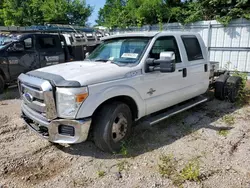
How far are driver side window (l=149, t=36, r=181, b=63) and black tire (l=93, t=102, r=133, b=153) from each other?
1160 millimetres

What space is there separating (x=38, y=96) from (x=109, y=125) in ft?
3.66

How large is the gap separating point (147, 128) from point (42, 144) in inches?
78.3

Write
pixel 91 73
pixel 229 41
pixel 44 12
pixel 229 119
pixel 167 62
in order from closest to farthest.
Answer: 1. pixel 91 73
2. pixel 167 62
3. pixel 229 119
4. pixel 229 41
5. pixel 44 12

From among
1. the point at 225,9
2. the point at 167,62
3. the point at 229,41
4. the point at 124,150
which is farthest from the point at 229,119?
the point at 225,9

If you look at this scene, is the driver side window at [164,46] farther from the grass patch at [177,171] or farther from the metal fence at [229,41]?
the metal fence at [229,41]

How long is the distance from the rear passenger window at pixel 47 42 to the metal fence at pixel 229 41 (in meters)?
5.95

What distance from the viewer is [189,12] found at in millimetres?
10523

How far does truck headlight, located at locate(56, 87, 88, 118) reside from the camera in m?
3.14

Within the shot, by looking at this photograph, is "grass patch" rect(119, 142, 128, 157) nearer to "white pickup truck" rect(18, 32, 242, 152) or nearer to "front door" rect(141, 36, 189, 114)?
"white pickup truck" rect(18, 32, 242, 152)

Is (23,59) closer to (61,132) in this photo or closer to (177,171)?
(61,132)

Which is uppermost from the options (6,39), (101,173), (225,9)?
(225,9)

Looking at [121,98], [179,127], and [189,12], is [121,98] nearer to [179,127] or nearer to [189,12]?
[179,127]

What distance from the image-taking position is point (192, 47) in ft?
16.6

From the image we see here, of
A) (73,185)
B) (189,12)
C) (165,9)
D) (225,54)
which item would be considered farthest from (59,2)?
(73,185)
